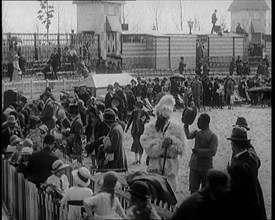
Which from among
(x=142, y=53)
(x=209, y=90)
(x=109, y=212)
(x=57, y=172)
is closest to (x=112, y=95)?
(x=57, y=172)

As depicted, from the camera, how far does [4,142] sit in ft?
29.5

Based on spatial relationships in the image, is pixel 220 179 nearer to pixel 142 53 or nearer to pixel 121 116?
pixel 121 116

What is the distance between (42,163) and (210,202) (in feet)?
9.42

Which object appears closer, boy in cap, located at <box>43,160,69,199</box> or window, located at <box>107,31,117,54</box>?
boy in cap, located at <box>43,160,69,199</box>

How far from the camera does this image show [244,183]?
5445 millimetres

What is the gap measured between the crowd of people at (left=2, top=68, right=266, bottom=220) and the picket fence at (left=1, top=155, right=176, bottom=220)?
120mm

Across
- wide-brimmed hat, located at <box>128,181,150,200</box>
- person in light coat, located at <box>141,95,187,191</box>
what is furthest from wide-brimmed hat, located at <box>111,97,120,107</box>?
wide-brimmed hat, located at <box>128,181,150,200</box>

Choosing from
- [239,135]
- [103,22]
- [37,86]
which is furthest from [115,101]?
[103,22]

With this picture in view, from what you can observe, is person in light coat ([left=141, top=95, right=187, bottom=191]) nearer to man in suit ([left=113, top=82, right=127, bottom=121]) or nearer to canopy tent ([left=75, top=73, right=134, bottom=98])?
man in suit ([left=113, top=82, right=127, bottom=121])

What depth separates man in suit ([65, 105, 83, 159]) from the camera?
401 inches

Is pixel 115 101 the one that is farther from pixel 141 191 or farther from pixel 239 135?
pixel 141 191

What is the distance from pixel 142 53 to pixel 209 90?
10074 millimetres

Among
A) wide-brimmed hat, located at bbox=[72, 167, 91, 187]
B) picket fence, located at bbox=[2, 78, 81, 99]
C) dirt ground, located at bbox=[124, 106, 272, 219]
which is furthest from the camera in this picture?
picket fence, located at bbox=[2, 78, 81, 99]

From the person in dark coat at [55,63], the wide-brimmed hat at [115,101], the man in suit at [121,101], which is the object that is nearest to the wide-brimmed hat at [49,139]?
the wide-brimmed hat at [115,101]
